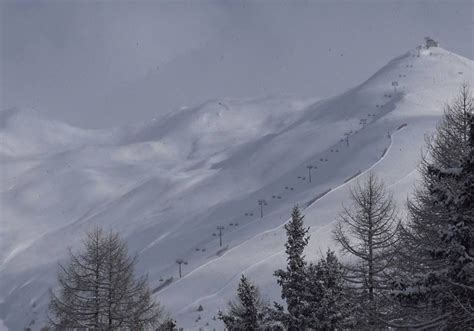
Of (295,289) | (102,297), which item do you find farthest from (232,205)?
(295,289)

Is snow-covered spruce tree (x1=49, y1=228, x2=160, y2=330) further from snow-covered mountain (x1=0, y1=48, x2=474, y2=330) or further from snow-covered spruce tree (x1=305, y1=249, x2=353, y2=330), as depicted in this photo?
snow-covered mountain (x1=0, y1=48, x2=474, y2=330)

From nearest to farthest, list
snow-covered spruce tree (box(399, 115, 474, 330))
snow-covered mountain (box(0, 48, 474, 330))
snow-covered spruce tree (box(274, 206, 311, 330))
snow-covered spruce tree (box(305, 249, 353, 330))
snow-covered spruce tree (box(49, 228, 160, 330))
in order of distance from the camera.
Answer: snow-covered spruce tree (box(399, 115, 474, 330)) → snow-covered spruce tree (box(305, 249, 353, 330)) → snow-covered spruce tree (box(274, 206, 311, 330)) → snow-covered spruce tree (box(49, 228, 160, 330)) → snow-covered mountain (box(0, 48, 474, 330))

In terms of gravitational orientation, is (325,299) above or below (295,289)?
below

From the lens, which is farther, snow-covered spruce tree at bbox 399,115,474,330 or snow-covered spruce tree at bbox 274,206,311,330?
snow-covered spruce tree at bbox 274,206,311,330

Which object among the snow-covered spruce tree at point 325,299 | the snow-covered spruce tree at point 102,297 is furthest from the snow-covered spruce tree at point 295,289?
the snow-covered spruce tree at point 102,297

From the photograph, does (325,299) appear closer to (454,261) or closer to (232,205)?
(454,261)

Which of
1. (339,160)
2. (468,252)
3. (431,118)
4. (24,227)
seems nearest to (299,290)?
(468,252)

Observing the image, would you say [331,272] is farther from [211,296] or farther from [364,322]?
[211,296]

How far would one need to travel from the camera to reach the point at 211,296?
47875 mm

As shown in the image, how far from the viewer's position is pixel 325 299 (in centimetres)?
1941

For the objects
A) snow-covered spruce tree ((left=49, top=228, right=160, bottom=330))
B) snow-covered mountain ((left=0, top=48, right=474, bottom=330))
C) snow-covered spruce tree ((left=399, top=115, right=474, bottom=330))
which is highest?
Answer: snow-covered mountain ((left=0, top=48, right=474, bottom=330))

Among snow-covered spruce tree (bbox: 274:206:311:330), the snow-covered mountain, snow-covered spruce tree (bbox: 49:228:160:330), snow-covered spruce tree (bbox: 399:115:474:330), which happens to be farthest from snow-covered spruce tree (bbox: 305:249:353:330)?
the snow-covered mountain

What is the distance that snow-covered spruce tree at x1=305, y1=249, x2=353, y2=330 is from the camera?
19453mm

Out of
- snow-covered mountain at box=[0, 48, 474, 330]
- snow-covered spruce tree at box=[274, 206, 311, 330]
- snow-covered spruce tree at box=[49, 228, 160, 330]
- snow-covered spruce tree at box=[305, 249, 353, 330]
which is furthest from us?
snow-covered mountain at box=[0, 48, 474, 330]
